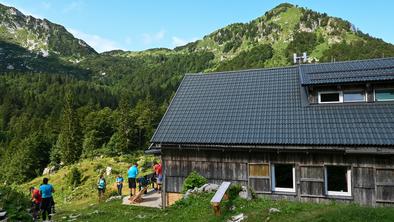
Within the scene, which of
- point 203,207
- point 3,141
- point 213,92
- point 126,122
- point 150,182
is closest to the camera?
point 203,207

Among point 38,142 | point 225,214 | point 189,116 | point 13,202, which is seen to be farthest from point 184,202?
point 38,142

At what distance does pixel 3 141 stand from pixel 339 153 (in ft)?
466

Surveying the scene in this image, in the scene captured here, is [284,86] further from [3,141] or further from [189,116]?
[3,141]

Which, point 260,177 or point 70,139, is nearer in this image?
point 260,177

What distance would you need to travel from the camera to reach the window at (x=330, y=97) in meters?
17.0

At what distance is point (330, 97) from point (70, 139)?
7174 centimetres

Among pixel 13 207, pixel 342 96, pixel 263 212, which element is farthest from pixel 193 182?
pixel 342 96

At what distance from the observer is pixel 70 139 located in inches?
3049

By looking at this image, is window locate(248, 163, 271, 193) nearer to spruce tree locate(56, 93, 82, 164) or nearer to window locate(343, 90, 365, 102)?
window locate(343, 90, 365, 102)

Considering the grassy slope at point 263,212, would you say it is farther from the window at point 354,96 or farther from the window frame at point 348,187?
the window at point 354,96

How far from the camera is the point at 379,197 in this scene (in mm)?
13875

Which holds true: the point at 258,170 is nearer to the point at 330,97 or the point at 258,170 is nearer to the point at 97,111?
the point at 330,97

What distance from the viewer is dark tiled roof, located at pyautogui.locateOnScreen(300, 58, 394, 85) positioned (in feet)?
53.0

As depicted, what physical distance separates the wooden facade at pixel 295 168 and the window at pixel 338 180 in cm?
24
